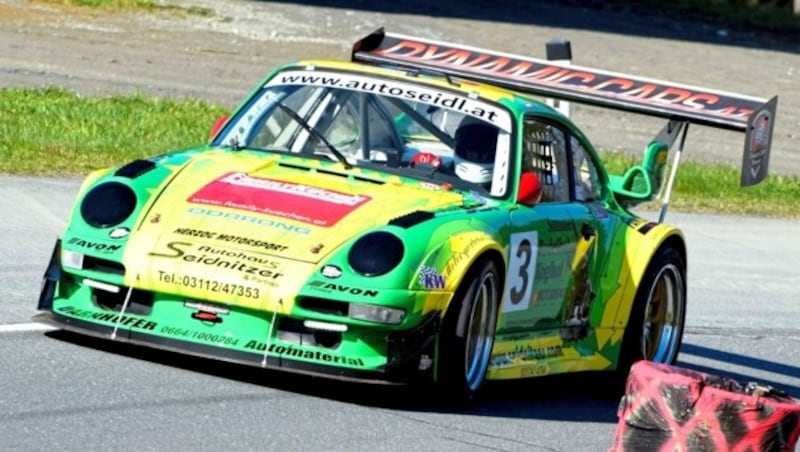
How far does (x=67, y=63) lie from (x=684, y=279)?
1566cm

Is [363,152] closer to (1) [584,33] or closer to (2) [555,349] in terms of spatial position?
(2) [555,349]

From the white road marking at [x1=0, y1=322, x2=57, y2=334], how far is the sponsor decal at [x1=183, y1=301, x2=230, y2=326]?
0.99m

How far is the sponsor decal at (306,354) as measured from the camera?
770 centimetres

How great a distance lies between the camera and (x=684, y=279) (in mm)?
10023

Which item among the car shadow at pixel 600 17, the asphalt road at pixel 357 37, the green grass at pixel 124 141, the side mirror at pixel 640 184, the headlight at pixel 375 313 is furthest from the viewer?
the car shadow at pixel 600 17

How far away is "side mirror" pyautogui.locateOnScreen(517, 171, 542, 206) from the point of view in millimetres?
8789

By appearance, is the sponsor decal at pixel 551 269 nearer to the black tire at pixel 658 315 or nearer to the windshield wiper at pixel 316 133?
the black tire at pixel 658 315

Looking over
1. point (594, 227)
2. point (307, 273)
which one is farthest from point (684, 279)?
point (307, 273)

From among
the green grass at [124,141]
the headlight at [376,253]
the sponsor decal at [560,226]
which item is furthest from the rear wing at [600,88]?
the green grass at [124,141]

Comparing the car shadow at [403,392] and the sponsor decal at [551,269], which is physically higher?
the sponsor decal at [551,269]

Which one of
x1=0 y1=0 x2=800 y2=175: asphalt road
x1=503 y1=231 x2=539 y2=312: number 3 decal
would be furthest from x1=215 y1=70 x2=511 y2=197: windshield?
x1=0 y1=0 x2=800 y2=175: asphalt road

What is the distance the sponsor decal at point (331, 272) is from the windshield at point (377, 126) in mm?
1251

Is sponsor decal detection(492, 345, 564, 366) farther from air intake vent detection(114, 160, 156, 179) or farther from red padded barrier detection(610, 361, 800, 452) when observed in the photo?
red padded barrier detection(610, 361, 800, 452)

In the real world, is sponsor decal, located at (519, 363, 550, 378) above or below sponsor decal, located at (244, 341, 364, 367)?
below
